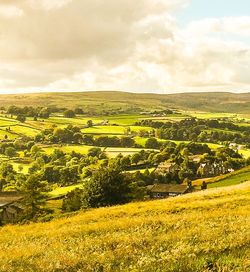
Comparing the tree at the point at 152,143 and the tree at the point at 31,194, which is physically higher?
the tree at the point at 31,194

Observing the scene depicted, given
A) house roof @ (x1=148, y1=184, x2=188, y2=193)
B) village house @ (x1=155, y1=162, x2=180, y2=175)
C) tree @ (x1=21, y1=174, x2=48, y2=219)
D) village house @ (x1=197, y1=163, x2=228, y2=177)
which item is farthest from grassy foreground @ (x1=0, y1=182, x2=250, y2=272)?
village house @ (x1=197, y1=163, x2=228, y2=177)

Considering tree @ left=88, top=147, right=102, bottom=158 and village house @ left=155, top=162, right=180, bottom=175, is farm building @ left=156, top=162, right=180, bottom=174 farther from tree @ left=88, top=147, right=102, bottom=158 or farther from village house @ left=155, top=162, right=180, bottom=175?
tree @ left=88, top=147, right=102, bottom=158

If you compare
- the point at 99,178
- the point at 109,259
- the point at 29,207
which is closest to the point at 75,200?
the point at 29,207

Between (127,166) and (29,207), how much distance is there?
84.5 meters

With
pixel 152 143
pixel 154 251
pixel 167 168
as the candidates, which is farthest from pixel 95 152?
pixel 154 251

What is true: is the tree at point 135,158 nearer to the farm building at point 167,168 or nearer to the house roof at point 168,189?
the farm building at point 167,168

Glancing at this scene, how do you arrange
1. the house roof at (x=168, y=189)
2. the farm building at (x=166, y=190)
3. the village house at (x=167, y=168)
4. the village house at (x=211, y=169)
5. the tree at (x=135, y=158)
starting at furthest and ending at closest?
the tree at (x=135, y=158), the village house at (x=211, y=169), the village house at (x=167, y=168), the house roof at (x=168, y=189), the farm building at (x=166, y=190)

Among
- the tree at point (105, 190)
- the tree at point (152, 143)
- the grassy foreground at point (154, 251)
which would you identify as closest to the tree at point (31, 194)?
the tree at point (105, 190)

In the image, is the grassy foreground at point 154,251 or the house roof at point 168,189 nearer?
the grassy foreground at point 154,251

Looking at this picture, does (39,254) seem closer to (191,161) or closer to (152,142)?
(191,161)

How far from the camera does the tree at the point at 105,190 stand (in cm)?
5459

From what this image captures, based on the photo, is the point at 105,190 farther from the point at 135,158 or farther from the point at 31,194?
the point at 135,158

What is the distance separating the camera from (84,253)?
49.8 feet

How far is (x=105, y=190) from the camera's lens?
55750mm
